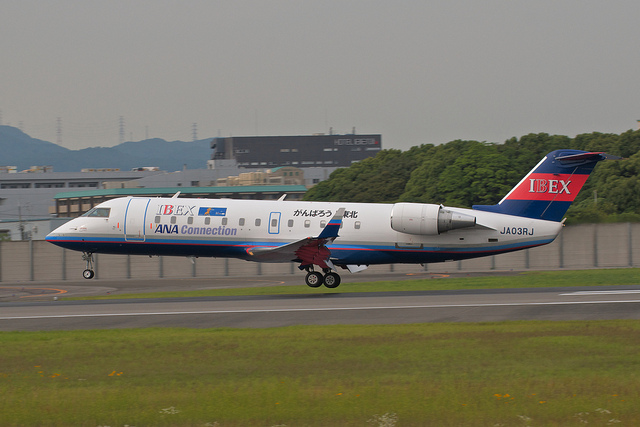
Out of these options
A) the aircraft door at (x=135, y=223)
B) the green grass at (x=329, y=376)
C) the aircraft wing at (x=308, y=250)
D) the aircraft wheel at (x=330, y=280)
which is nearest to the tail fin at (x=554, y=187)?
the aircraft wing at (x=308, y=250)

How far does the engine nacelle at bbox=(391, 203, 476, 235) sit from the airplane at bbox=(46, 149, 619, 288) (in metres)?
0.04

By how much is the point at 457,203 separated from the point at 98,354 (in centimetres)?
6491

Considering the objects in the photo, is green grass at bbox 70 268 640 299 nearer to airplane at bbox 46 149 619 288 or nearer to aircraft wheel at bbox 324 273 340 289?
aircraft wheel at bbox 324 273 340 289

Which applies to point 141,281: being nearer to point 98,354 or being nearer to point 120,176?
point 98,354

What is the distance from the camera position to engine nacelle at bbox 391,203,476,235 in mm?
27391

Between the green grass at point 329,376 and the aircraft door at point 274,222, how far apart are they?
9.94 metres

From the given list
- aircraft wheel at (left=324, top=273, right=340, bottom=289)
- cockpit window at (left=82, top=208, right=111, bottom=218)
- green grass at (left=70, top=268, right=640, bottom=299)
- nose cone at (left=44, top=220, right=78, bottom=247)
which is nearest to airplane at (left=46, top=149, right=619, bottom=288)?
aircraft wheel at (left=324, top=273, right=340, bottom=289)

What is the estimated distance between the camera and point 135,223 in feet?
95.6

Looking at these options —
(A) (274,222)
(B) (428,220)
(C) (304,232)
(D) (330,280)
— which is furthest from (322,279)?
(B) (428,220)

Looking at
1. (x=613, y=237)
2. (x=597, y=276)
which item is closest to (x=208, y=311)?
(x=597, y=276)

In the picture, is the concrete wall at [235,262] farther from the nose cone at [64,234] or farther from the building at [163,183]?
the building at [163,183]

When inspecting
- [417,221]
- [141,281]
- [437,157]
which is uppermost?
[437,157]

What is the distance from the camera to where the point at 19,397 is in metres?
12.0

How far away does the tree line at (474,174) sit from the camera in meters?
72.6
